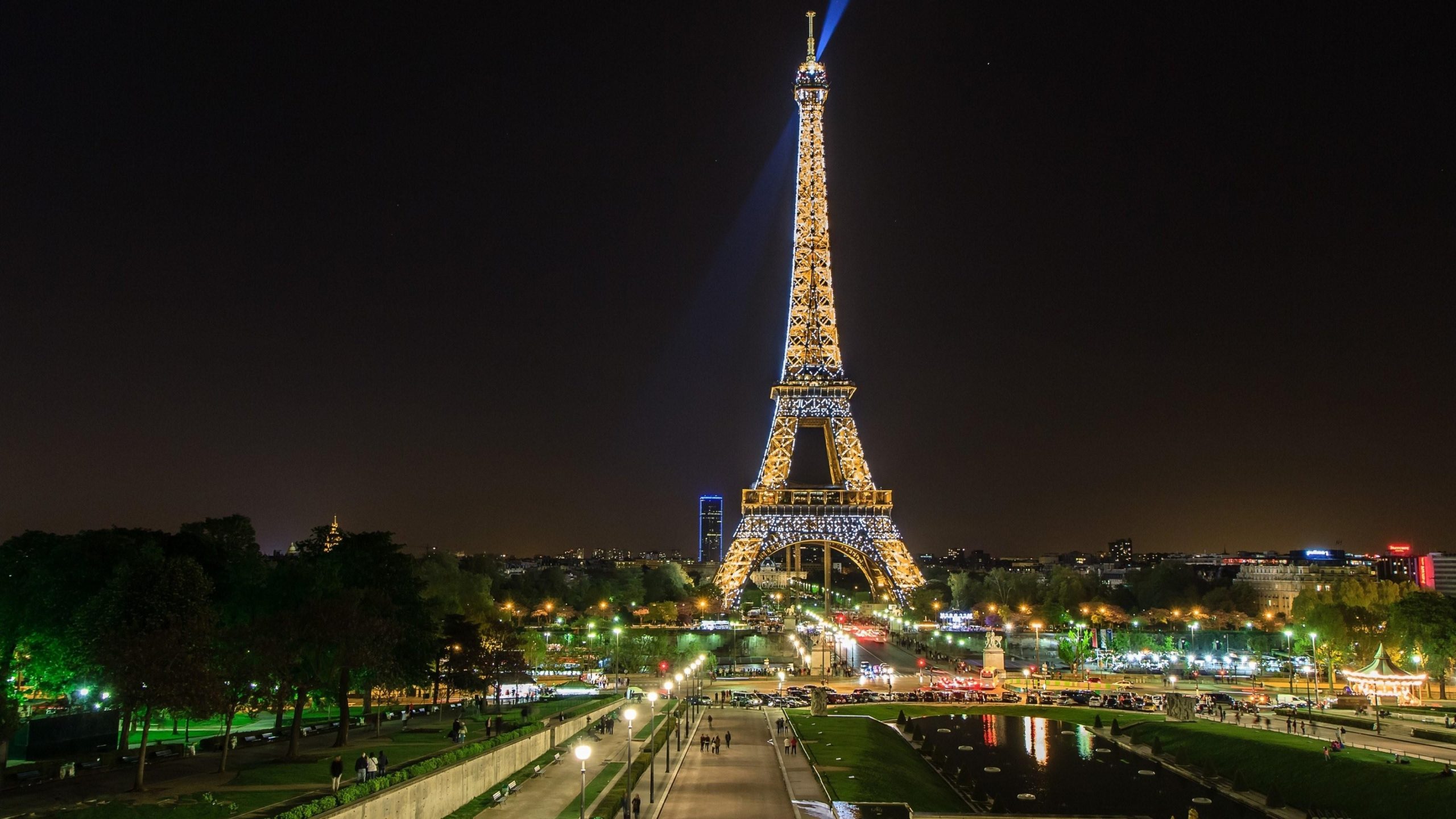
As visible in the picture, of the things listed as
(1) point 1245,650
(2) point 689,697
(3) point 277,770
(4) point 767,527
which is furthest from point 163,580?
(1) point 1245,650

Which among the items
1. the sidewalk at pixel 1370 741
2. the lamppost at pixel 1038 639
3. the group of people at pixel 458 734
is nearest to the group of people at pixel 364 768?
the group of people at pixel 458 734

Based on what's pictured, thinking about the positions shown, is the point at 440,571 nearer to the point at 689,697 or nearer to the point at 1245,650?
the point at 689,697

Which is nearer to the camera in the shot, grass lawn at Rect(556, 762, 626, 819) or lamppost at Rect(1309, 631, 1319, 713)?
grass lawn at Rect(556, 762, 626, 819)

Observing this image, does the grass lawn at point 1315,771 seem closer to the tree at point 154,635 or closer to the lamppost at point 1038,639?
the lamppost at point 1038,639

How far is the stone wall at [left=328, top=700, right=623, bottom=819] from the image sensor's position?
84.2ft

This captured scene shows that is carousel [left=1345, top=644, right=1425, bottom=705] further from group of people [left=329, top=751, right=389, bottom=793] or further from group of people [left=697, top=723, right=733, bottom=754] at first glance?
group of people [left=329, top=751, right=389, bottom=793]

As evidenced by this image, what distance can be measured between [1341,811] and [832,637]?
235 ft

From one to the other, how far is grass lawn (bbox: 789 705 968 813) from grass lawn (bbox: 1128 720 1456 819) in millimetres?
12284

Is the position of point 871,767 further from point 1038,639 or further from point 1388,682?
point 1038,639

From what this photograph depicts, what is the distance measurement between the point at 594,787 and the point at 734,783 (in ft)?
15.8

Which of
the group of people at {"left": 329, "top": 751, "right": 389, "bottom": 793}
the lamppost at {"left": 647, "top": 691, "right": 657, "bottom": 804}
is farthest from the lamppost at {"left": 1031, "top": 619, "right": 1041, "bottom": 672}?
the group of people at {"left": 329, "top": 751, "right": 389, "bottom": 793}

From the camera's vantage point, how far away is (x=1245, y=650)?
102 metres

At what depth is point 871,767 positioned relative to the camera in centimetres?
4209

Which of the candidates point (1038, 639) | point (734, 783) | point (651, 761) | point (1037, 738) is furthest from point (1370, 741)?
point (1038, 639)
